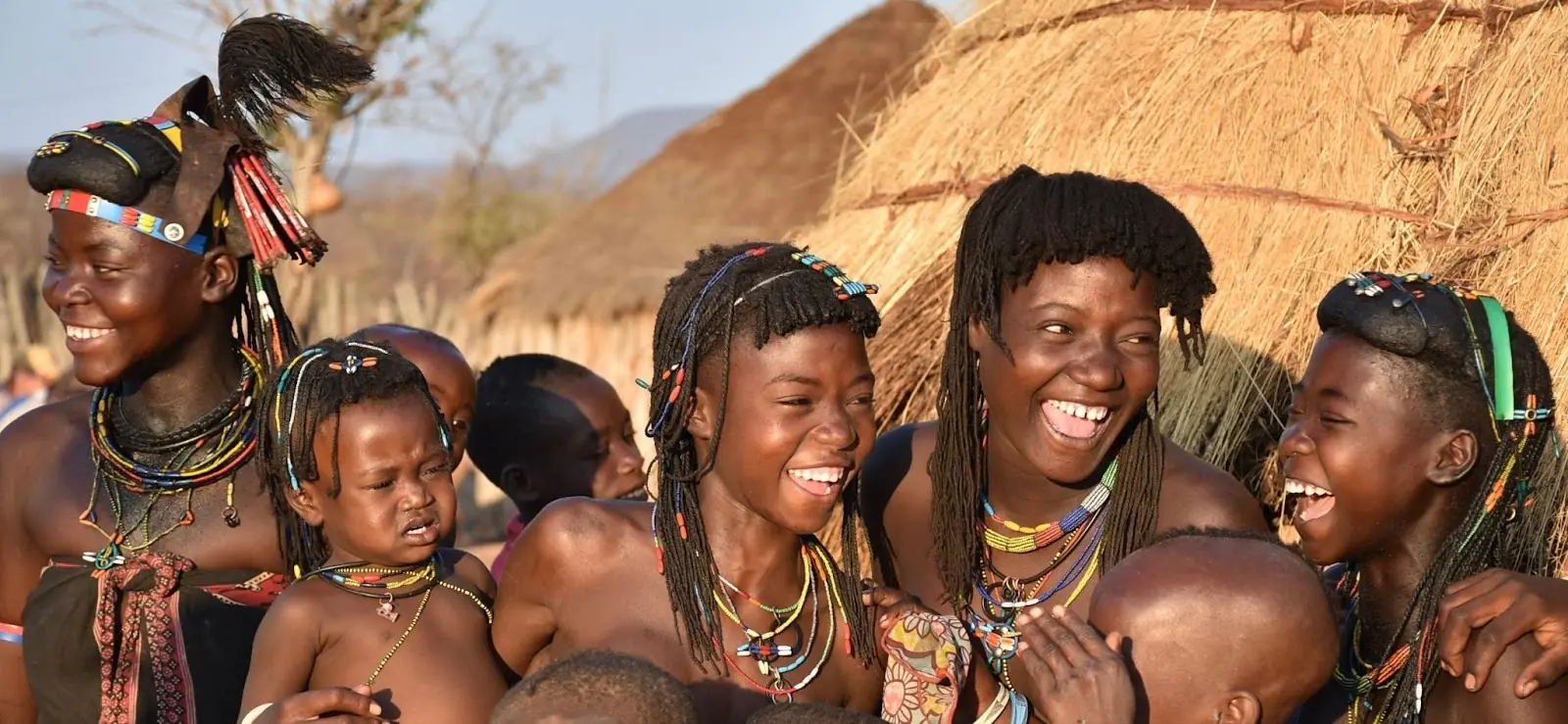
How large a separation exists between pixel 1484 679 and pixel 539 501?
285 centimetres

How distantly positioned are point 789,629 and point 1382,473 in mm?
1097

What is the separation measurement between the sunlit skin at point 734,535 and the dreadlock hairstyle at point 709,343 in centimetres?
2

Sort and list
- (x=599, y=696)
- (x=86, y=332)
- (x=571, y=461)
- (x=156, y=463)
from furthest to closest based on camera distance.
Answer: (x=571, y=461) → (x=156, y=463) → (x=86, y=332) → (x=599, y=696)

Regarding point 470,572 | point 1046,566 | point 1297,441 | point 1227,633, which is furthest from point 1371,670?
point 470,572

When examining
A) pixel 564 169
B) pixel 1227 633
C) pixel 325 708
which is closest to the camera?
pixel 1227 633

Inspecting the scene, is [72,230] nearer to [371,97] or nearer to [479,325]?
[371,97]

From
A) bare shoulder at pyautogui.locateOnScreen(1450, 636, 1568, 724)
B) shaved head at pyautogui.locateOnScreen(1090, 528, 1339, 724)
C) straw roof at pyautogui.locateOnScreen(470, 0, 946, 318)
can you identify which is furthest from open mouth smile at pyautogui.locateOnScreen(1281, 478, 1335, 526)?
straw roof at pyautogui.locateOnScreen(470, 0, 946, 318)

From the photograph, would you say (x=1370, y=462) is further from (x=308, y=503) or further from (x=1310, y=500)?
(x=308, y=503)

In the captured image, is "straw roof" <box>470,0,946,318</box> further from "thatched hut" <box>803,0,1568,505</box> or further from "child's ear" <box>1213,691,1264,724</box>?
"child's ear" <box>1213,691,1264,724</box>

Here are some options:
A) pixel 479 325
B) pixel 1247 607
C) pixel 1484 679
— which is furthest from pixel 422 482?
pixel 479 325

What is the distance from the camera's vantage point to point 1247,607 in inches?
106

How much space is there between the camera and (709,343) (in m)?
3.06

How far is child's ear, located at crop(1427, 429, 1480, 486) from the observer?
3.05 meters

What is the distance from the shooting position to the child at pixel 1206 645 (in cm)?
269
